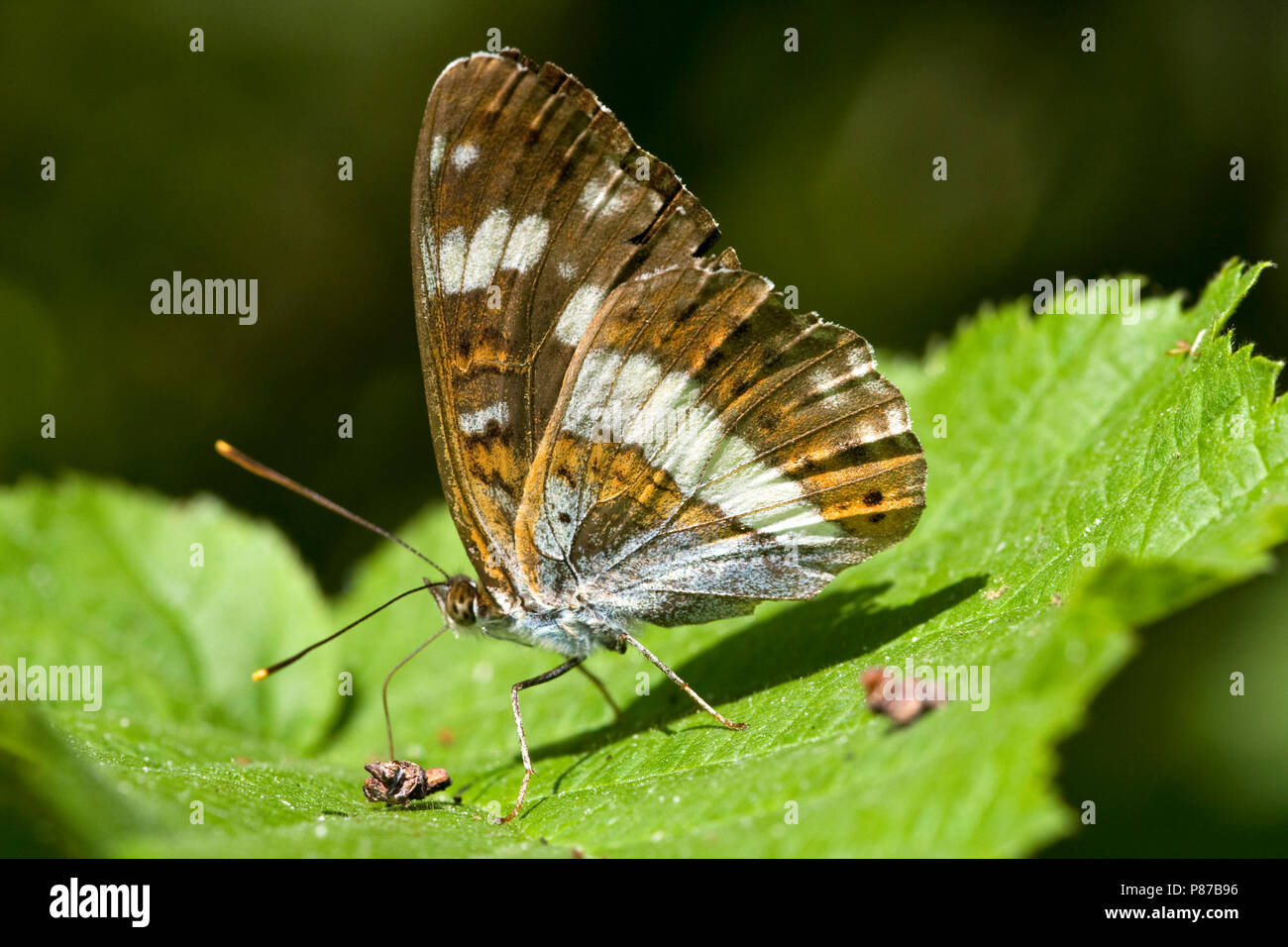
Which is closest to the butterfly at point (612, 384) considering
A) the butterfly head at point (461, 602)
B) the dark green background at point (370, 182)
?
the butterfly head at point (461, 602)

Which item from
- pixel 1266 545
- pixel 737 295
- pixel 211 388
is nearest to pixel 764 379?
pixel 737 295

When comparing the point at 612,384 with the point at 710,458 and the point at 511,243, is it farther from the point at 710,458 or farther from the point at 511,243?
the point at 511,243

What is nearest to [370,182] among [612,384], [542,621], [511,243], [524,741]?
[511,243]

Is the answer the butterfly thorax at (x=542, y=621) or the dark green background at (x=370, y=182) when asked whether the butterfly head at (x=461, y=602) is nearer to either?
the butterfly thorax at (x=542, y=621)

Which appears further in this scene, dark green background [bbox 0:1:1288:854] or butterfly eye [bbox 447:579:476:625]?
dark green background [bbox 0:1:1288:854]

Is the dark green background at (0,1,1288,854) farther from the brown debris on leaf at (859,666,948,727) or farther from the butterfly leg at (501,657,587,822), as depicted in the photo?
the brown debris on leaf at (859,666,948,727)

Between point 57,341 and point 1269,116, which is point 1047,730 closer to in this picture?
point 1269,116

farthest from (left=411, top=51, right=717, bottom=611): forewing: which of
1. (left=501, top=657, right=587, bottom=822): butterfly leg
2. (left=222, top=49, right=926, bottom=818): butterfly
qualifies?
(left=501, top=657, right=587, bottom=822): butterfly leg
